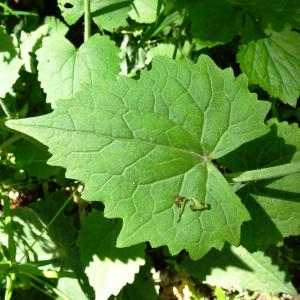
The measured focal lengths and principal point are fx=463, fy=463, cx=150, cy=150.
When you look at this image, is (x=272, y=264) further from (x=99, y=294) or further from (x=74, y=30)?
(x=74, y=30)

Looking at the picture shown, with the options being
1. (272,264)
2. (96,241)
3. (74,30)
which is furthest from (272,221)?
(74,30)

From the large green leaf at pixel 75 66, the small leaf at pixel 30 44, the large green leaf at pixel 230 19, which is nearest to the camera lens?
the large green leaf at pixel 75 66

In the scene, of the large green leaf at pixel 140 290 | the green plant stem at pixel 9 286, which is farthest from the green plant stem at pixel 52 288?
the large green leaf at pixel 140 290

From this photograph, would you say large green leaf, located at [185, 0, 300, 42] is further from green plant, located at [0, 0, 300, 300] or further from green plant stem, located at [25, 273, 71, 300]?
green plant stem, located at [25, 273, 71, 300]

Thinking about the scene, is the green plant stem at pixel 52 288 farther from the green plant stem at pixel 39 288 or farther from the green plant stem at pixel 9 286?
the green plant stem at pixel 9 286

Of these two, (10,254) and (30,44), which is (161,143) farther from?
(30,44)

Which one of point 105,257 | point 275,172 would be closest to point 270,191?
point 275,172
